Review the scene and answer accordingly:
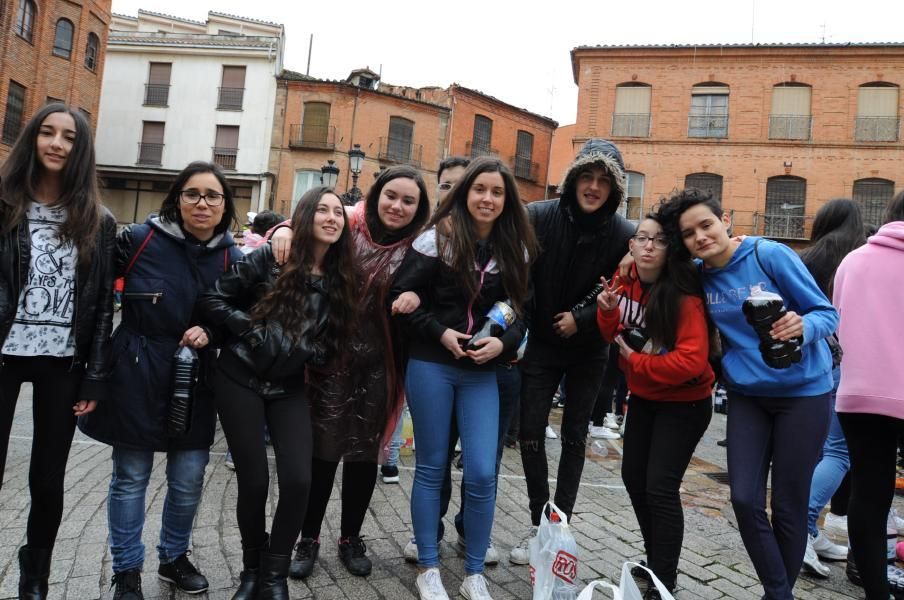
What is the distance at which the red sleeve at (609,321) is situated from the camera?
3.09 metres

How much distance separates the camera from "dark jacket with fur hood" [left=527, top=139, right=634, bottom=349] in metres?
3.37

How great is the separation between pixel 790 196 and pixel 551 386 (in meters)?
24.7

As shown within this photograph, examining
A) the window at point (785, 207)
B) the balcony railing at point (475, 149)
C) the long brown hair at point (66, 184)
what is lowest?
the long brown hair at point (66, 184)

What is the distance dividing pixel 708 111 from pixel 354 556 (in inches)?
1019

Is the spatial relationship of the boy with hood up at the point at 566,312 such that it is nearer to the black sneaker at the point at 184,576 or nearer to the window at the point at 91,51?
the black sneaker at the point at 184,576

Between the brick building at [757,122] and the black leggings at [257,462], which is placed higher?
the brick building at [757,122]

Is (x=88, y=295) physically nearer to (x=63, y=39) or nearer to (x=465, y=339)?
(x=465, y=339)

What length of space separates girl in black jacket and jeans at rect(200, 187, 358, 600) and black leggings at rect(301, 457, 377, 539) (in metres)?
0.39

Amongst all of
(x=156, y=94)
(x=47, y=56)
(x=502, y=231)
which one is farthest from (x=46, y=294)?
(x=156, y=94)

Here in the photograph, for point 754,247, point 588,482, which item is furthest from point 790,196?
point 754,247

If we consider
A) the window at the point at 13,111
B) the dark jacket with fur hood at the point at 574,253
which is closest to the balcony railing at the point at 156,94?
the window at the point at 13,111

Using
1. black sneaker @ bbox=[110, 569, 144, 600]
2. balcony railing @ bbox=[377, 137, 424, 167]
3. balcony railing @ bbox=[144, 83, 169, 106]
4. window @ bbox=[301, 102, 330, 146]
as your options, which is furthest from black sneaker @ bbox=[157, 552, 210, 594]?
balcony railing @ bbox=[144, 83, 169, 106]

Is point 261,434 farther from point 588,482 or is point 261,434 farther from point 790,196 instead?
point 790,196

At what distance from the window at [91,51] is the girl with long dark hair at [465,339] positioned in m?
27.2
